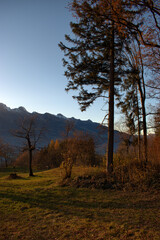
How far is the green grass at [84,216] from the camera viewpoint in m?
3.11

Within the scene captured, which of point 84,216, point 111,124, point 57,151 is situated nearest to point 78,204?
point 84,216

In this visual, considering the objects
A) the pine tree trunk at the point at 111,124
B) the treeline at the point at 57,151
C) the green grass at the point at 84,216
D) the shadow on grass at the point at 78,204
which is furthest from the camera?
the treeline at the point at 57,151


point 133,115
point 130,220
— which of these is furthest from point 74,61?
point 130,220

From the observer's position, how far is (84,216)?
4000mm

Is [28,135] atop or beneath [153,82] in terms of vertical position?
beneath

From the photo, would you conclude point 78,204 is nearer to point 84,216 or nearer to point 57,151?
point 84,216

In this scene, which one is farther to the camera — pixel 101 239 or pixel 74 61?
pixel 74 61

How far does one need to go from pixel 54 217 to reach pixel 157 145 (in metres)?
5.83

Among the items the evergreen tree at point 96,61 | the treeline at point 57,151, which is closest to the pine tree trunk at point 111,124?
the evergreen tree at point 96,61

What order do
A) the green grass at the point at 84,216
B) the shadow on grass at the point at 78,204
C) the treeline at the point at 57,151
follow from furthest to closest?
the treeline at the point at 57,151 → the shadow on grass at the point at 78,204 → the green grass at the point at 84,216

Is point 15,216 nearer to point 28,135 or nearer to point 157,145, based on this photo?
point 157,145

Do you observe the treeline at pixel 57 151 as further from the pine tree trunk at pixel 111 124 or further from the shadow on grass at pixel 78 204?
the shadow on grass at pixel 78 204

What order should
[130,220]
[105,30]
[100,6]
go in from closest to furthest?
[130,220] → [100,6] → [105,30]

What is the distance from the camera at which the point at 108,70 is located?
9.96 metres
